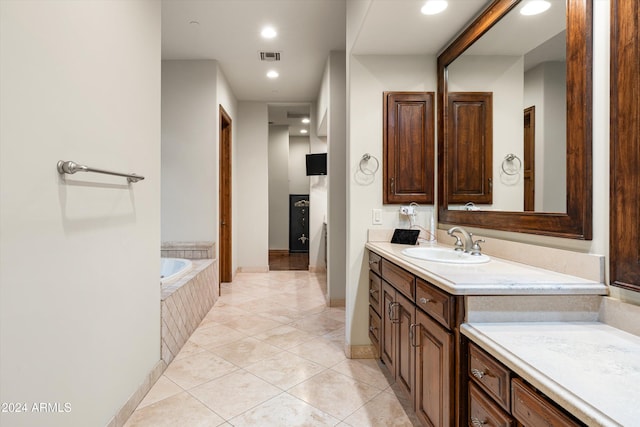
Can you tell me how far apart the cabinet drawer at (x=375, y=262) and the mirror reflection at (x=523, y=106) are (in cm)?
65

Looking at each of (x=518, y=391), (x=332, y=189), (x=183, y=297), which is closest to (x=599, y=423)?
(x=518, y=391)

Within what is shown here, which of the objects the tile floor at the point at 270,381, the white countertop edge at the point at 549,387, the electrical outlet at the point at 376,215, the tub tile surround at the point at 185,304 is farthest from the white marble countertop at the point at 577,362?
the tub tile surround at the point at 185,304

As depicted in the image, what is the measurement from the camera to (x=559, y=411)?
74 cm

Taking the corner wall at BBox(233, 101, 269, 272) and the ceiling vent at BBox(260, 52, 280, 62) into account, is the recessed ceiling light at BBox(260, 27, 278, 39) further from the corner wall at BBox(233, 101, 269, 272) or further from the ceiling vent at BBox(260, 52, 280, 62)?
the corner wall at BBox(233, 101, 269, 272)

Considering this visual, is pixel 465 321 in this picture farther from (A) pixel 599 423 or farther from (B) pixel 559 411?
(A) pixel 599 423

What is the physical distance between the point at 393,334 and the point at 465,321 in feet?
2.78

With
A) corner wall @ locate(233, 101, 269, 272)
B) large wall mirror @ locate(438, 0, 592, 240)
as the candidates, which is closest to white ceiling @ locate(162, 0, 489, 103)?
large wall mirror @ locate(438, 0, 592, 240)

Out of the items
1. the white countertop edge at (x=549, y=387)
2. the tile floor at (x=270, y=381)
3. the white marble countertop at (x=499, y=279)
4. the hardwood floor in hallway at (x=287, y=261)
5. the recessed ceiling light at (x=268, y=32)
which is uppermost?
the recessed ceiling light at (x=268, y=32)

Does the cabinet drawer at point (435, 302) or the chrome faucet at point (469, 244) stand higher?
the chrome faucet at point (469, 244)

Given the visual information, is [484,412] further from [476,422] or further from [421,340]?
[421,340]

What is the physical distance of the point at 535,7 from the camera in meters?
1.60

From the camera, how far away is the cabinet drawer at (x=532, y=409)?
29.0 inches

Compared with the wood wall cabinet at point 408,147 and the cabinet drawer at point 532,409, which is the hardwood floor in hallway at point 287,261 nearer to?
the wood wall cabinet at point 408,147

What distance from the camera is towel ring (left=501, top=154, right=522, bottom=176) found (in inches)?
69.7
